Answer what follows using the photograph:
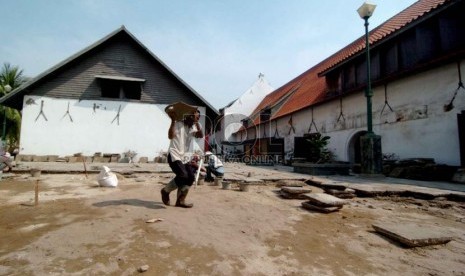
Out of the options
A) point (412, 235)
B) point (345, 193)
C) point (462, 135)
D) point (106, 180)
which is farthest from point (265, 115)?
point (412, 235)

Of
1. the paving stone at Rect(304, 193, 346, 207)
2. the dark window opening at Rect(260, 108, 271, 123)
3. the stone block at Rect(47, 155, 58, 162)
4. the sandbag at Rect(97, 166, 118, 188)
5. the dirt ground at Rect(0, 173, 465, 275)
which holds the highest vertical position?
the dark window opening at Rect(260, 108, 271, 123)

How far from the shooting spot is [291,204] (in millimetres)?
4676

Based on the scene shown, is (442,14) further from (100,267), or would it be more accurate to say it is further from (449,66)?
(100,267)

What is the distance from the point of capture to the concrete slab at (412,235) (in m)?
2.62

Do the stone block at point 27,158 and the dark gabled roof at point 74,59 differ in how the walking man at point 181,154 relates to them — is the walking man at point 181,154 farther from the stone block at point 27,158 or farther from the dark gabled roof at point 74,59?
the stone block at point 27,158

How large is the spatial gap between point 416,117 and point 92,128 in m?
15.8

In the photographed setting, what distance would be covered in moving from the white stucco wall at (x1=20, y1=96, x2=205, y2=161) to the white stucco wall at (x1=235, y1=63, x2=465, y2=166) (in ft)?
28.8

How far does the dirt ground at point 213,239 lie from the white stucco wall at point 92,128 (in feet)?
33.9

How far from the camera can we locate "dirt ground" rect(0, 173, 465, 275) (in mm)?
2111

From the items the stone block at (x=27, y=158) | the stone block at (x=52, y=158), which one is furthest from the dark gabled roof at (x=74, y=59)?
the stone block at (x=52, y=158)

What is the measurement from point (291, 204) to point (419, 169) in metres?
6.01

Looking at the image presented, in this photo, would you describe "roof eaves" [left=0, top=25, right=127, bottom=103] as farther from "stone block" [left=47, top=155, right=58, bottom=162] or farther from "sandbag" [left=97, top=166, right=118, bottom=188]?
"sandbag" [left=97, top=166, right=118, bottom=188]

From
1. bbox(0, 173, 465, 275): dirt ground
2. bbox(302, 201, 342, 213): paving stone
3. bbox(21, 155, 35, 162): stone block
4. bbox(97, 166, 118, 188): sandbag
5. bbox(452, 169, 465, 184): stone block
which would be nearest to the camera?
bbox(0, 173, 465, 275): dirt ground

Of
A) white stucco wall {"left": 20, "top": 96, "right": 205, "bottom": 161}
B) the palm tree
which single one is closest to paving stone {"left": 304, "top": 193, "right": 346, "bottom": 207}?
white stucco wall {"left": 20, "top": 96, "right": 205, "bottom": 161}
